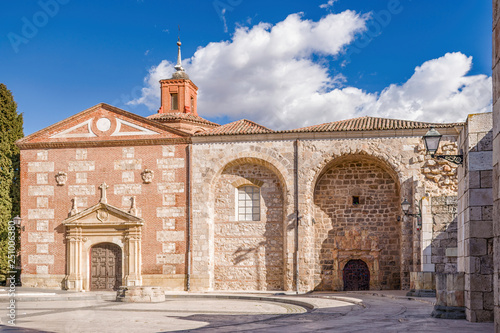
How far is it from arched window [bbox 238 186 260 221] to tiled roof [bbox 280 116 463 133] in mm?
3045

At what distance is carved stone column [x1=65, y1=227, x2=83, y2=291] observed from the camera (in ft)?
80.9

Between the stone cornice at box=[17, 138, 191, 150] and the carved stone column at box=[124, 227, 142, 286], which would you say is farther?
the stone cornice at box=[17, 138, 191, 150]

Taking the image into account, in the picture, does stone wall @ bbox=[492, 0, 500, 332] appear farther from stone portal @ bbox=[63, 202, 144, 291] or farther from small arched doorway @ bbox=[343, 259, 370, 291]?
stone portal @ bbox=[63, 202, 144, 291]

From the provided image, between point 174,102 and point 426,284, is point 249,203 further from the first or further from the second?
point 174,102

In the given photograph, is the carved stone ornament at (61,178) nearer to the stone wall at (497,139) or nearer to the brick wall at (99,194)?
the brick wall at (99,194)

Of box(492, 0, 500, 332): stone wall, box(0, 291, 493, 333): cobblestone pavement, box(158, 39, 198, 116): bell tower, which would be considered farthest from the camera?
box(158, 39, 198, 116): bell tower

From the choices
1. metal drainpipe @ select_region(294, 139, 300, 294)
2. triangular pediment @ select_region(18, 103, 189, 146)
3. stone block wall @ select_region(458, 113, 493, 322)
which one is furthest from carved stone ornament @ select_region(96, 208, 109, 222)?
stone block wall @ select_region(458, 113, 493, 322)

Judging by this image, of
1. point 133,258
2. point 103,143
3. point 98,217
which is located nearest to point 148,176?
point 103,143

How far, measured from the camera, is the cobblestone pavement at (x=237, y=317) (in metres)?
9.75

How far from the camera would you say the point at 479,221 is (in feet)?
30.9

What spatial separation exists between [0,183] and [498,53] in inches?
998

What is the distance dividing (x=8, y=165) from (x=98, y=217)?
20.1ft

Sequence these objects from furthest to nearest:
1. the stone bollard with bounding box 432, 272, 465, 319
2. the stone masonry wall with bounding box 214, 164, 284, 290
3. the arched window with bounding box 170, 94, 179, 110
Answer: the arched window with bounding box 170, 94, 179, 110 → the stone masonry wall with bounding box 214, 164, 284, 290 → the stone bollard with bounding box 432, 272, 465, 319

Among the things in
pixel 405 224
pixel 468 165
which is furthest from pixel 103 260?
pixel 468 165
